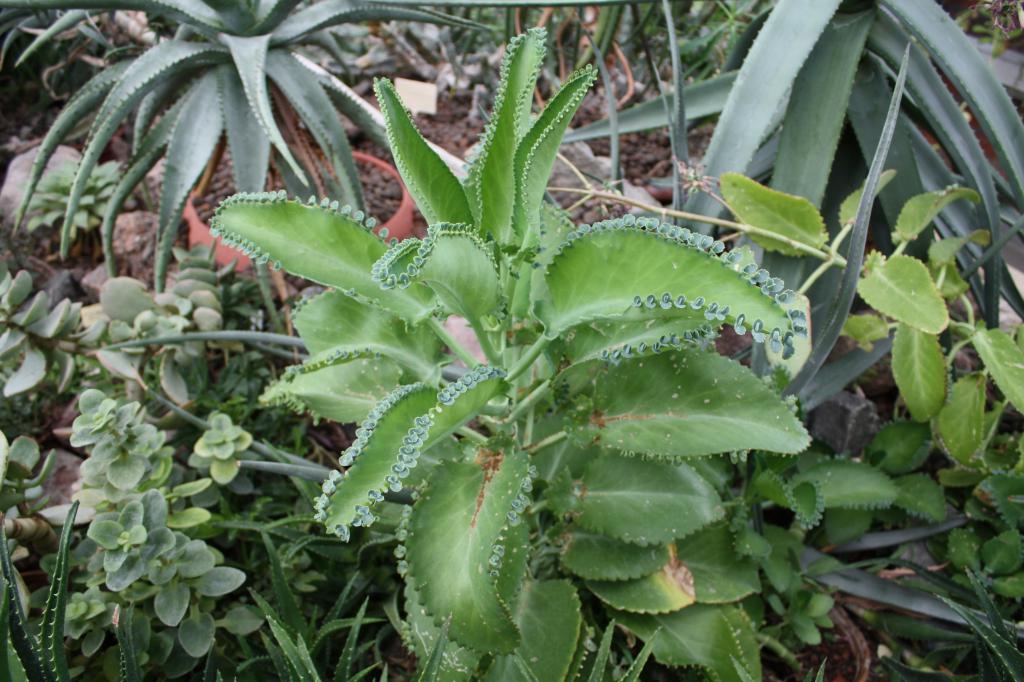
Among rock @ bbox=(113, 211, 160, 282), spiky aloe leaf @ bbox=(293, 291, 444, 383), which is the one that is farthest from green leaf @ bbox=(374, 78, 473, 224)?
rock @ bbox=(113, 211, 160, 282)

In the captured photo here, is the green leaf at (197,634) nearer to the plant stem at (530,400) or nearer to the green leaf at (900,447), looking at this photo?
the plant stem at (530,400)

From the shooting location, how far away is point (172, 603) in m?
0.87

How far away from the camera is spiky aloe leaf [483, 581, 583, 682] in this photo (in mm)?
802

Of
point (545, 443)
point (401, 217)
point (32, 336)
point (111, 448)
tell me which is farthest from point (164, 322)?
point (545, 443)

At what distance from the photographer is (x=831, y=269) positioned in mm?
1193

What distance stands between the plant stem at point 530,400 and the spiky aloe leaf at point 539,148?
157 mm

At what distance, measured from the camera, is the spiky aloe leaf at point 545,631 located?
802 mm

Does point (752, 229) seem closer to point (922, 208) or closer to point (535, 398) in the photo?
point (922, 208)

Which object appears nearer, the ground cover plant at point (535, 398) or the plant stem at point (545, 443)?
the ground cover plant at point (535, 398)

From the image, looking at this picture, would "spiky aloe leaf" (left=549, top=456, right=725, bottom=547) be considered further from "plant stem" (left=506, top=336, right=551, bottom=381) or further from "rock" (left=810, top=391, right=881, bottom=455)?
"rock" (left=810, top=391, right=881, bottom=455)

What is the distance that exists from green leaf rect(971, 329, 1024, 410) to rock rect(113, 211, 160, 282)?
1.49m

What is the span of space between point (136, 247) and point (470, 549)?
1.25 meters

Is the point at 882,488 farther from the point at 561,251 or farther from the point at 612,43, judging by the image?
the point at 612,43

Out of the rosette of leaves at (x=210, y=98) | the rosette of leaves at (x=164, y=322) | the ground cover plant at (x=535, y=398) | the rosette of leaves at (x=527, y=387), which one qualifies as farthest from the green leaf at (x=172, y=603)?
the rosette of leaves at (x=210, y=98)
